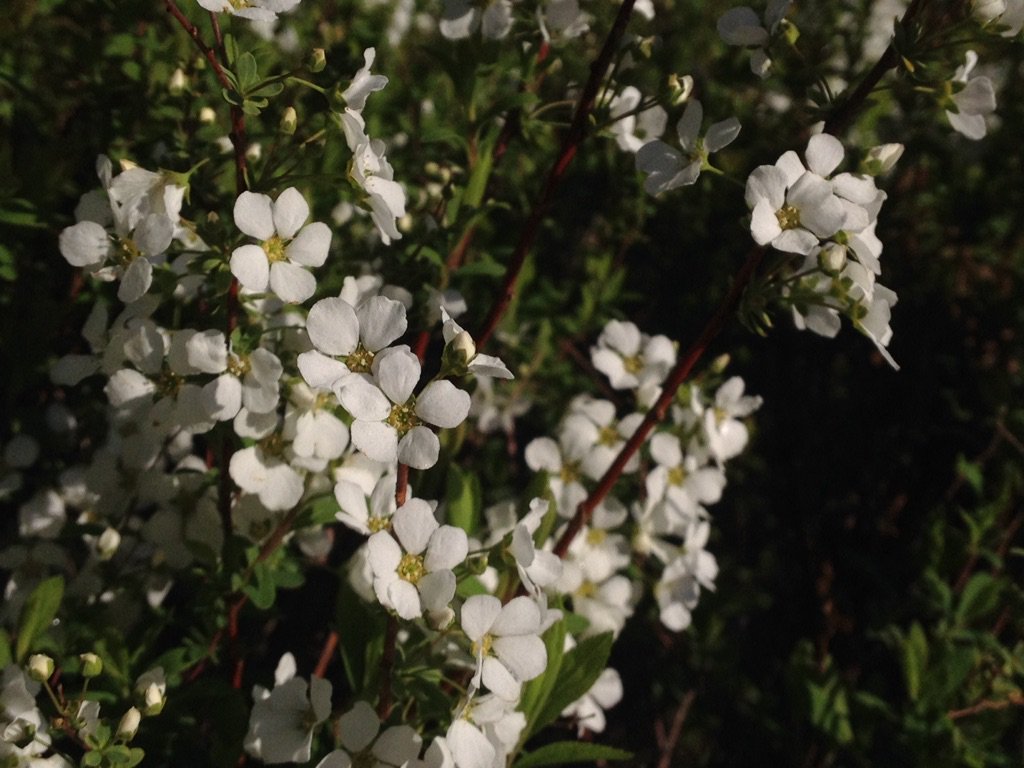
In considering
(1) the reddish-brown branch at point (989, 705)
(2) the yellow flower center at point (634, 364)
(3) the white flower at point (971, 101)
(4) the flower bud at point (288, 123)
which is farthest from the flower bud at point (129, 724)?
(1) the reddish-brown branch at point (989, 705)

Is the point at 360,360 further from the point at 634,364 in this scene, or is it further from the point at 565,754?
the point at 634,364

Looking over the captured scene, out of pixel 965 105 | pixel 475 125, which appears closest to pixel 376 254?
pixel 475 125

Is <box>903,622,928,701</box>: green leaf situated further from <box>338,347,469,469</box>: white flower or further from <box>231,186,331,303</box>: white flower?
<box>231,186,331,303</box>: white flower

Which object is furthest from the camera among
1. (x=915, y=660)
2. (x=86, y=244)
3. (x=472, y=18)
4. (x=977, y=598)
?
(x=977, y=598)

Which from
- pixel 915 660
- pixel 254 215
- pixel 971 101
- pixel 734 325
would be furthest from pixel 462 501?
pixel 734 325

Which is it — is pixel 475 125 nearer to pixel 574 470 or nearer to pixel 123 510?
pixel 574 470

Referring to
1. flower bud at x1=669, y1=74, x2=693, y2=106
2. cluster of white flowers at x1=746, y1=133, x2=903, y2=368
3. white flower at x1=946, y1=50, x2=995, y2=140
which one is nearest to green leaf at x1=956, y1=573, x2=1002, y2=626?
cluster of white flowers at x1=746, y1=133, x2=903, y2=368
